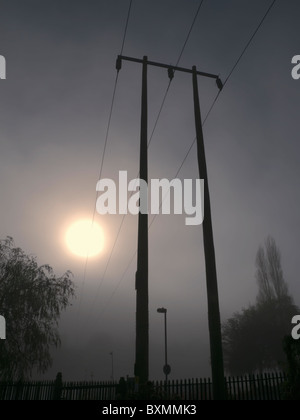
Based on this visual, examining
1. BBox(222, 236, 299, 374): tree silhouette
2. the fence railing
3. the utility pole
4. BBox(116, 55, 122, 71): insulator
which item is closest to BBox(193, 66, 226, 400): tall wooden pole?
the utility pole

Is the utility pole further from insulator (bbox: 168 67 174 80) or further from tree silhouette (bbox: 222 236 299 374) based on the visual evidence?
tree silhouette (bbox: 222 236 299 374)

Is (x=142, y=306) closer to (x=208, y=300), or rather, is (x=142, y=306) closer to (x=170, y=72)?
(x=208, y=300)

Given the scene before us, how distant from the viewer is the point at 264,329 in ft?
184

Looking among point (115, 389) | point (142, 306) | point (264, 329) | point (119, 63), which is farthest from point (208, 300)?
point (264, 329)

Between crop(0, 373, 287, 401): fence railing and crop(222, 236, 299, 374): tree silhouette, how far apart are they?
41.5 metres

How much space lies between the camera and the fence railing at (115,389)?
13.0m

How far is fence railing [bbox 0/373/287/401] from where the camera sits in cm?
1297

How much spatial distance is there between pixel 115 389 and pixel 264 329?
46895 millimetres

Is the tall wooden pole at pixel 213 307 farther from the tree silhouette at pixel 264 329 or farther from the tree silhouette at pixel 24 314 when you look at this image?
the tree silhouette at pixel 264 329

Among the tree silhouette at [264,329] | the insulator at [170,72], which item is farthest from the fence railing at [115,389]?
the tree silhouette at [264,329]

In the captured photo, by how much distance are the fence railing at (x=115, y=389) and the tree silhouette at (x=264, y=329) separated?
136 feet

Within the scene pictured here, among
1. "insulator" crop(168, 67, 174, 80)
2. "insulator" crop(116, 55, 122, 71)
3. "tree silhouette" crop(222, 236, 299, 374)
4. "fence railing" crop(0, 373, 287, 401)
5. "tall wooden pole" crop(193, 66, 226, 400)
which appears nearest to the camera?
"tall wooden pole" crop(193, 66, 226, 400)

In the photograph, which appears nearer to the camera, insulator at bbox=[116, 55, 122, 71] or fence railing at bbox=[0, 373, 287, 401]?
fence railing at bbox=[0, 373, 287, 401]
